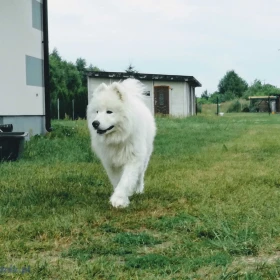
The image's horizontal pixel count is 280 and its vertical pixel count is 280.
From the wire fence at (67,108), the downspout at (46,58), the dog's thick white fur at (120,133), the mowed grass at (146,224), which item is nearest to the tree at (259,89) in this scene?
the wire fence at (67,108)

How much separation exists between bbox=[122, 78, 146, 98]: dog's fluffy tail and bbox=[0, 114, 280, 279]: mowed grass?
1262 millimetres

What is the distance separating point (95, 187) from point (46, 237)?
268cm

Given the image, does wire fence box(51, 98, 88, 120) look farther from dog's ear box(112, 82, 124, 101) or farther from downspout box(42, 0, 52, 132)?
dog's ear box(112, 82, 124, 101)

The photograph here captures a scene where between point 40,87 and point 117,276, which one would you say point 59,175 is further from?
point 40,87

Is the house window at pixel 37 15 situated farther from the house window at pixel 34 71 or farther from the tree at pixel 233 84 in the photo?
the tree at pixel 233 84

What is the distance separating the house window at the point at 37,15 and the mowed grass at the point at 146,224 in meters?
7.76

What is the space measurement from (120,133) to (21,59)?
9530mm

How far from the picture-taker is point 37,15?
1602cm

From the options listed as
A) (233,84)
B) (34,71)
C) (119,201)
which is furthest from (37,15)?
(233,84)

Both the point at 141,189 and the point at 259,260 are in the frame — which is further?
the point at 141,189

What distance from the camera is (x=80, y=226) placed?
4.72 m

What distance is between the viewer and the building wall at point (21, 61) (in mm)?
13784

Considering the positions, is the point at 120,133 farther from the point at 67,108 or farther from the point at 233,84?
the point at 233,84

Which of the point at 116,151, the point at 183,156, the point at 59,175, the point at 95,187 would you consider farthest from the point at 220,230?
the point at 183,156
